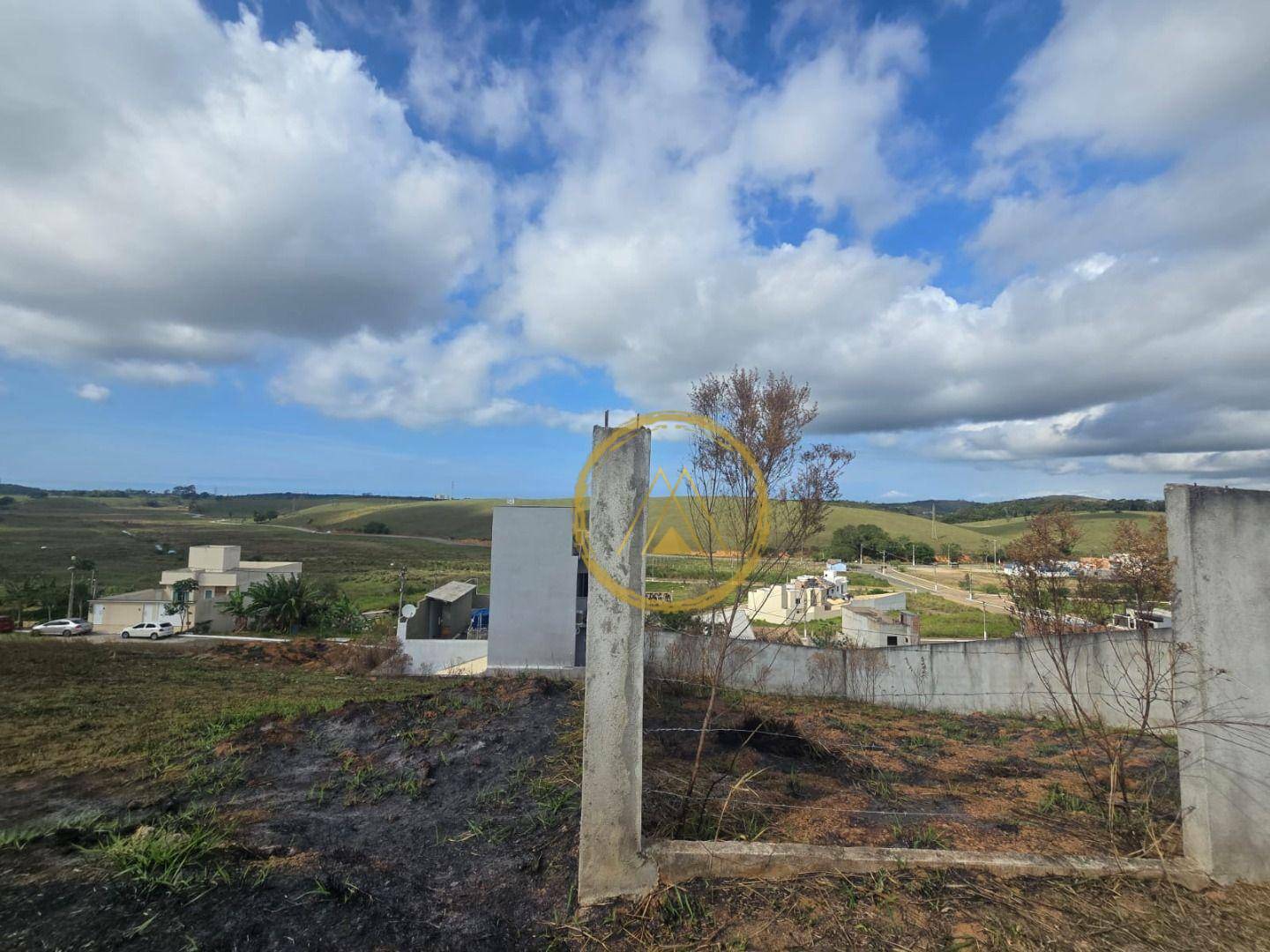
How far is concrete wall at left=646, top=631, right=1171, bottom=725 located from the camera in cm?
1408

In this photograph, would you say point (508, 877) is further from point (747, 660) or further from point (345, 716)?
point (747, 660)

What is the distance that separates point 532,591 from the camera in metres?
18.2

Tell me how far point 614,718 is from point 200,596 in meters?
37.0

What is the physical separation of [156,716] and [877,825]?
35.4 ft

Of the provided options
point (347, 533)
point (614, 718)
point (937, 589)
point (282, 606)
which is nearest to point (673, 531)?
point (614, 718)

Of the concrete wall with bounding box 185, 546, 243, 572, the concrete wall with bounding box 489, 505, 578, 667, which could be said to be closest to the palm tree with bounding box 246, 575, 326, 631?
the concrete wall with bounding box 185, 546, 243, 572

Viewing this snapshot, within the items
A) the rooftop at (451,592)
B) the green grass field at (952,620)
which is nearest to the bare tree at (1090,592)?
the green grass field at (952,620)

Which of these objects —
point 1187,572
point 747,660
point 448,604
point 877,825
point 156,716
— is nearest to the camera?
point 1187,572

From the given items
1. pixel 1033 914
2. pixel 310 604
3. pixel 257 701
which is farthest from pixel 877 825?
pixel 310 604

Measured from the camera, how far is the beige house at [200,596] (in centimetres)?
2934

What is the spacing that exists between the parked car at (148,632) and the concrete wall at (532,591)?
68.9 ft

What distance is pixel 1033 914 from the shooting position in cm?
302

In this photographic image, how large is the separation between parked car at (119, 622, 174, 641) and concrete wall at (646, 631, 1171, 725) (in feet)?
88.1

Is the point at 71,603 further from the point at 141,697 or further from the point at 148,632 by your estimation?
the point at 141,697
